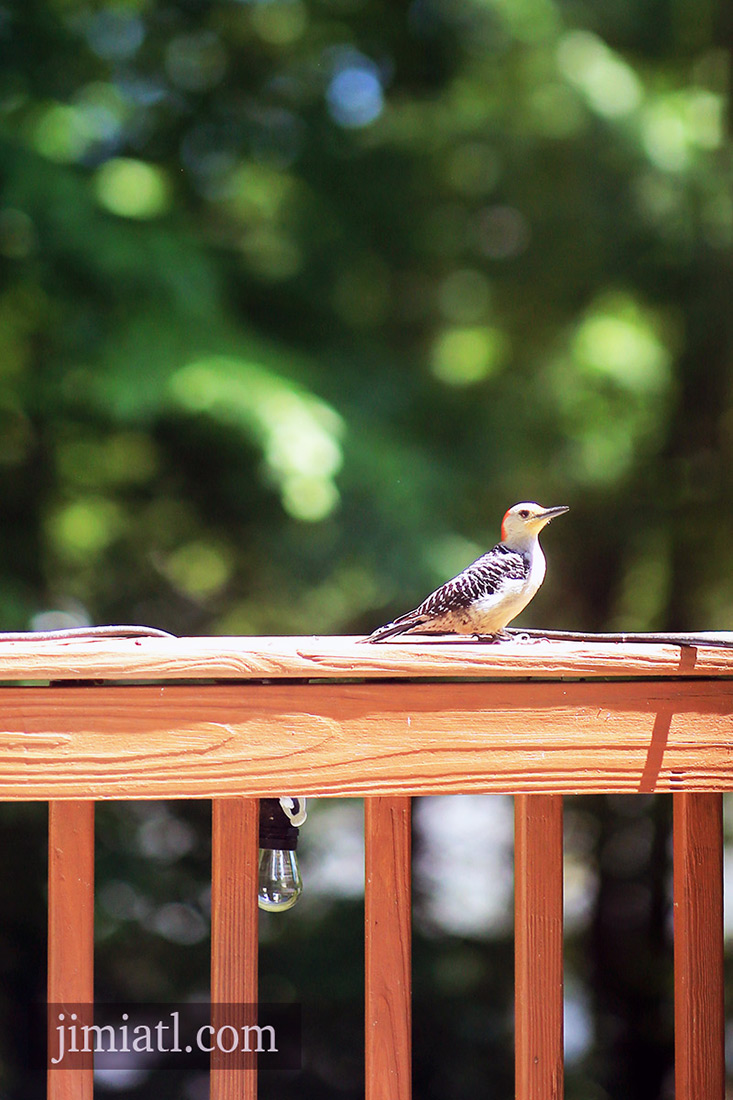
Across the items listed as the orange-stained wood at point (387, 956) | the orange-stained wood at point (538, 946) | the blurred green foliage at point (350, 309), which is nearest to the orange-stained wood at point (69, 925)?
the orange-stained wood at point (387, 956)

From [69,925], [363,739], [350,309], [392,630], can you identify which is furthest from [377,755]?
[350,309]

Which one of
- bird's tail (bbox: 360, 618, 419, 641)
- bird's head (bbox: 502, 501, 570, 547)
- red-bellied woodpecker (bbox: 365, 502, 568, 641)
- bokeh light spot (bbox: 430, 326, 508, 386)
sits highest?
bokeh light spot (bbox: 430, 326, 508, 386)

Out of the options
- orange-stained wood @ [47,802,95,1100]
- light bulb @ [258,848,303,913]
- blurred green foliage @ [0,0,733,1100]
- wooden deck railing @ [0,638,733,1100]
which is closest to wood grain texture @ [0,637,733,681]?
wooden deck railing @ [0,638,733,1100]

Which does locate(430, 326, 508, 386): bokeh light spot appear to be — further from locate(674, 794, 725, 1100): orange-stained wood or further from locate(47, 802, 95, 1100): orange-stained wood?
locate(47, 802, 95, 1100): orange-stained wood

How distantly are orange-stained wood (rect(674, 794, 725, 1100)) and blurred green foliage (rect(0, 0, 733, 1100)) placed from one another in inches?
80.8

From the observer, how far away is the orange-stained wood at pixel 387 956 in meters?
0.96

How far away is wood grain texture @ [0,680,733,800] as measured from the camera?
913 millimetres

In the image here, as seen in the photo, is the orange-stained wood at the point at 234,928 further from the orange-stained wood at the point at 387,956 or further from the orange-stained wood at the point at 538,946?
the orange-stained wood at the point at 538,946

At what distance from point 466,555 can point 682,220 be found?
150cm

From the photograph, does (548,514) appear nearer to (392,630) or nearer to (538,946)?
(392,630)

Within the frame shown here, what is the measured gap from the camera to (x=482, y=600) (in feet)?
3.46

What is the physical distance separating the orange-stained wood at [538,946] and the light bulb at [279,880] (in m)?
0.24

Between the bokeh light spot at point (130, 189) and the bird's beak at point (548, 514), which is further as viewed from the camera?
the bokeh light spot at point (130, 189)

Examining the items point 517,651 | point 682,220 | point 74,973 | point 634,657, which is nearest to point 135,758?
point 74,973
